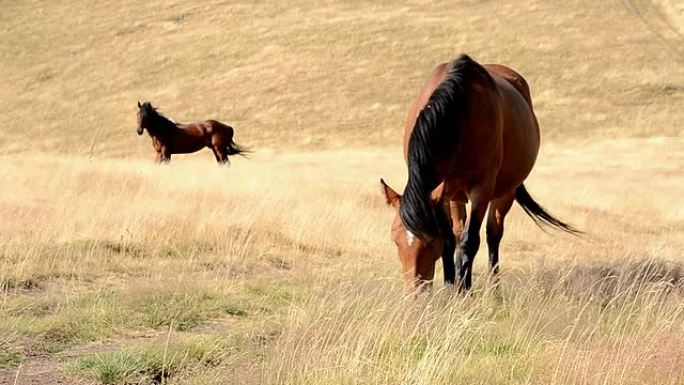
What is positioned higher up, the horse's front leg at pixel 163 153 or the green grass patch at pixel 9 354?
the green grass patch at pixel 9 354

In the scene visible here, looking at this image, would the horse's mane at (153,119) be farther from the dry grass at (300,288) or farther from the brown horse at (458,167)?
the brown horse at (458,167)

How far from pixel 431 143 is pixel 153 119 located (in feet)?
63.1

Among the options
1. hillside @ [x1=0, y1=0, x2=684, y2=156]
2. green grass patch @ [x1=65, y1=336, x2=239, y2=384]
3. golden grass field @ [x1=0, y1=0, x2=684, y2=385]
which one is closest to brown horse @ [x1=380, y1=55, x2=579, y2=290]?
golden grass field @ [x1=0, y1=0, x2=684, y2=385]

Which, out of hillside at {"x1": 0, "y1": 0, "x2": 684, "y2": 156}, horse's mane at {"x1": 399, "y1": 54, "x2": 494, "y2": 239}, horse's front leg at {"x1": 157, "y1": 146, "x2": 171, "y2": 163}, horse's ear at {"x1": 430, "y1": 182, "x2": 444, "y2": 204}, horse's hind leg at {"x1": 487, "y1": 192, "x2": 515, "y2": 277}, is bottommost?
hillside at {"x1": 0, "y1": 0, "x2": 684, "y2": 156}

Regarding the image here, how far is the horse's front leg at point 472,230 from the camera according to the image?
7723mm

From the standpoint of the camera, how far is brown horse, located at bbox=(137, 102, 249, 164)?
2523 cm

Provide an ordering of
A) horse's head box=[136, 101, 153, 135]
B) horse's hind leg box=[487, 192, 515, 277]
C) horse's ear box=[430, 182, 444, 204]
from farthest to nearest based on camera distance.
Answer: horse's head box=[136, 101, 153, 135]
horse's hind leg box=[487, 192, 515, 277]
horse's ear box=[430, 182, 444, 204]

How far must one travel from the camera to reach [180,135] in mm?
26172

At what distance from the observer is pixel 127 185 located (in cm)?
1430

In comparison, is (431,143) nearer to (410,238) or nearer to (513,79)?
(410,238)

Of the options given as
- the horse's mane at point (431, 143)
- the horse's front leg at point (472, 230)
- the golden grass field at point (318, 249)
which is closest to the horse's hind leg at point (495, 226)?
the golden grass field at point (318, 249)

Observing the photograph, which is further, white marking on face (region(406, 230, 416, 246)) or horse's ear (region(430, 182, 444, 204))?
horse's ear (region(430, 182, 444, 204))

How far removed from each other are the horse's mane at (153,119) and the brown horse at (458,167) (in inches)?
661

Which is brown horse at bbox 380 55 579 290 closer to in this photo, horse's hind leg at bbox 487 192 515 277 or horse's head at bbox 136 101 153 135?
horse's hind leg at bbox 487 192 515 277
